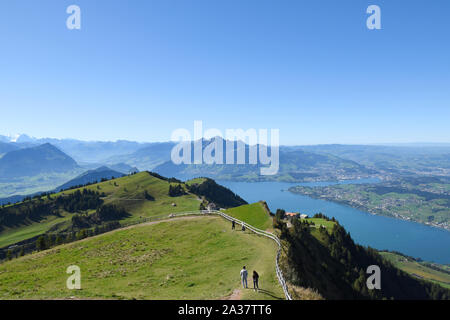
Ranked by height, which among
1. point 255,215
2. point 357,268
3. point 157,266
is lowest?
point 357,268

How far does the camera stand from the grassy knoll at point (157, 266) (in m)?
26.3

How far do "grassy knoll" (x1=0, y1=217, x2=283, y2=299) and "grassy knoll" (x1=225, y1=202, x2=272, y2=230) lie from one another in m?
4.27

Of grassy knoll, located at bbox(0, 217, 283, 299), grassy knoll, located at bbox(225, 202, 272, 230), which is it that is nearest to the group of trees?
grassy knoll, located at bbox(225, 202, 272, 230)

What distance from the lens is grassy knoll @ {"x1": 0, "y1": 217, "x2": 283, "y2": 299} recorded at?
26.3 metres

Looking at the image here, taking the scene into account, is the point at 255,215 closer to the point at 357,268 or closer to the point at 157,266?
the point at 157,266

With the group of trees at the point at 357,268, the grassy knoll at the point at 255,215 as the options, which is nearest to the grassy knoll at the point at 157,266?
the grassy knoll at the point at 255,215

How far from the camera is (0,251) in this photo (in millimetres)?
145625

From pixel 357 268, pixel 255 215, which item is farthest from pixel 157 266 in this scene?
pixel 357 268

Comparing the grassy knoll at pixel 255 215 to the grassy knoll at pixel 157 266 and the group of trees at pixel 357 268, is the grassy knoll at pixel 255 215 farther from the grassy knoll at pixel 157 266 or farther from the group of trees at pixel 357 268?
the group of trees at pixel 357 268

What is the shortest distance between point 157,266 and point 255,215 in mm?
24564

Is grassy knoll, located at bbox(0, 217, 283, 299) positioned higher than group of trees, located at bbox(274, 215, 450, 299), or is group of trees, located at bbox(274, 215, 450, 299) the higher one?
grassy knoll, located at bbox(0, 217, 283, 299)

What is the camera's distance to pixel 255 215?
53.6m

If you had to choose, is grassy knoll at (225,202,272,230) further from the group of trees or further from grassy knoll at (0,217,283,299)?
the group of trees

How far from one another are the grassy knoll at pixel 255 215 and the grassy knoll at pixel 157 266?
427cm
